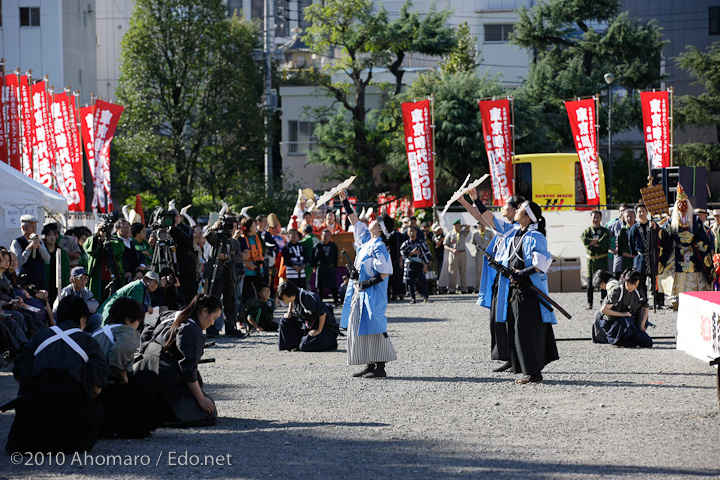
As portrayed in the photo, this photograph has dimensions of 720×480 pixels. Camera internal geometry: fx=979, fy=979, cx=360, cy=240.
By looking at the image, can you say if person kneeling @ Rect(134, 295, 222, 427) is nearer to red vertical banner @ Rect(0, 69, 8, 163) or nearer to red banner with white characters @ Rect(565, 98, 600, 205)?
red vertical banner @ Rect(0, 69, 8, 163)

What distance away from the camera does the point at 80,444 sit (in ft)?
20.7

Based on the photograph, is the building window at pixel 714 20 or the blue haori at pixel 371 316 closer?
the blue haori at pixel 371 316

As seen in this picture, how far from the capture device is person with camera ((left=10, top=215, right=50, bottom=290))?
496 inches

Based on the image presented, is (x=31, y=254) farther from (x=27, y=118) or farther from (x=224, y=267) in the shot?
(x=27, y=118)

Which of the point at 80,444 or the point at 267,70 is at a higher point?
the point at 267,70

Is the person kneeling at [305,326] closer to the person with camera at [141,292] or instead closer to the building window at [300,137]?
the person with camera at [141,292]

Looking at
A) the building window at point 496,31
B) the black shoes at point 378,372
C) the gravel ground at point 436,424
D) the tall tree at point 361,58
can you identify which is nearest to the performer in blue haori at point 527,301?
the gravel ground at point 436,424

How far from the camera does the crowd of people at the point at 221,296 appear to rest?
639cm

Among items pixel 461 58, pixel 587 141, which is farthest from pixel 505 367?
pixel 461 58

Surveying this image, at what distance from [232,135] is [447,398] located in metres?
32.4

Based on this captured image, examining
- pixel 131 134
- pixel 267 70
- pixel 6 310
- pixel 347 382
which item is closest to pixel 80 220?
pixel 6 310

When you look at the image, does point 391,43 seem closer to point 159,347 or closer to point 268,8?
point 268,8

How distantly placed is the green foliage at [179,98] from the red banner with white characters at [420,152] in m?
13.0

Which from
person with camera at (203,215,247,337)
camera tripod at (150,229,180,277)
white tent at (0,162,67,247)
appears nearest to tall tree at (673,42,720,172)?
person with camera at (203,215,247,337)
